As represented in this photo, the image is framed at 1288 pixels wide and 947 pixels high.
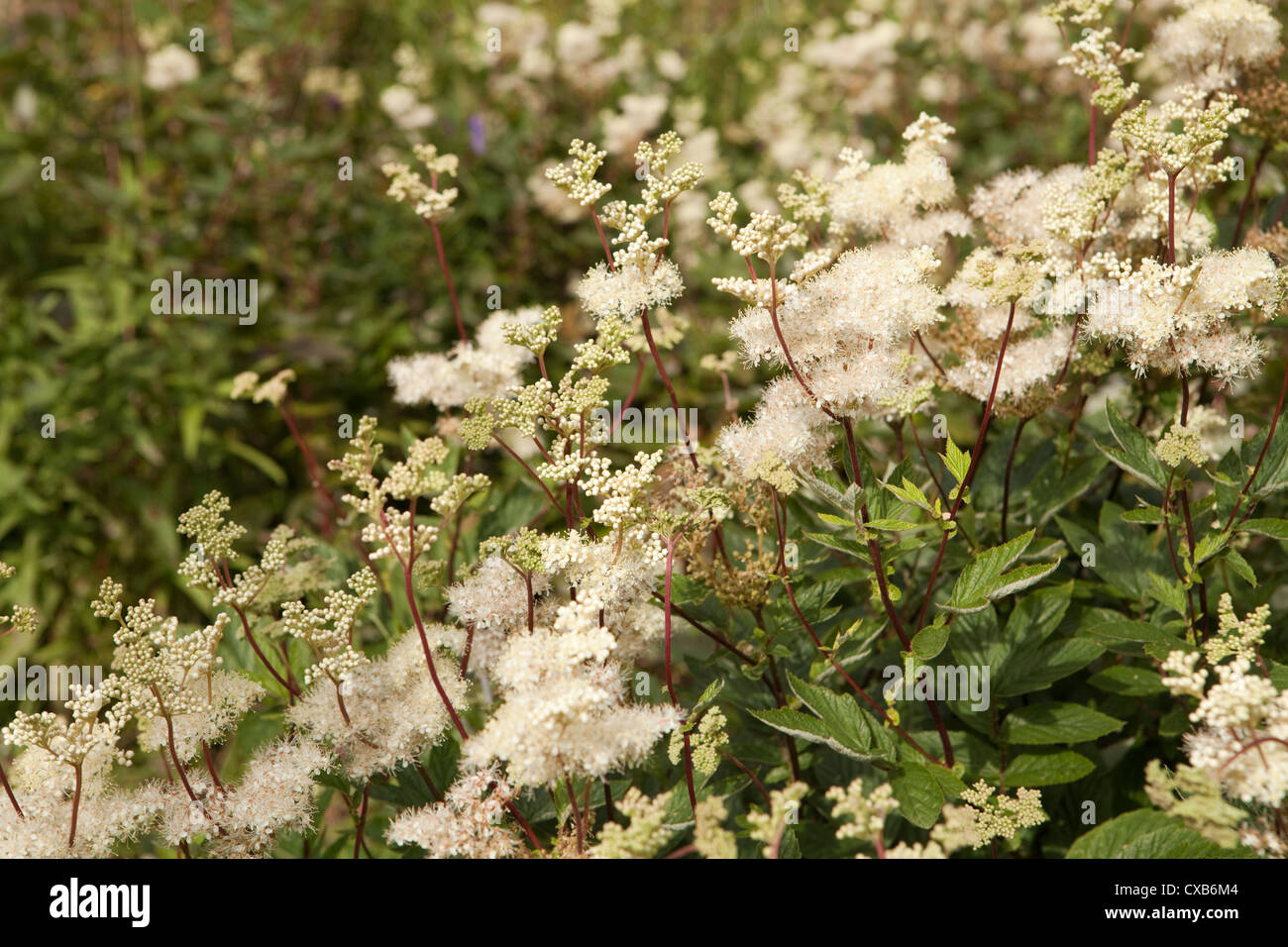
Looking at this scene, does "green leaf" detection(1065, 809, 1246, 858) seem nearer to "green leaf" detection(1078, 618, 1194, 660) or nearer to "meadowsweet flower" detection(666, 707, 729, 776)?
"green leaf" detection(1078, 618, 1194, 660)

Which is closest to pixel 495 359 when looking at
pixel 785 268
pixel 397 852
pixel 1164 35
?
pixel 397 852

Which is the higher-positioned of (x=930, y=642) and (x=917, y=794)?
(x=930, y=642)

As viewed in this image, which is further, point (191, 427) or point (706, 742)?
point (191, 427)

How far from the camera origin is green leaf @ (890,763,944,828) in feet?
4.54

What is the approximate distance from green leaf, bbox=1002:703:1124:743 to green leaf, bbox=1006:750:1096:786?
1.0 inches

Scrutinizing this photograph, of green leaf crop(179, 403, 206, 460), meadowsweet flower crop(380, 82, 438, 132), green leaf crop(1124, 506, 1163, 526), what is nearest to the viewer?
green leaf crop(1124, 506, 1163, 526)

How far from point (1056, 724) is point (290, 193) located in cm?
342

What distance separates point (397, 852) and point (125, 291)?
8.53ft

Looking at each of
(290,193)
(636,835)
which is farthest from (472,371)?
(290,193)

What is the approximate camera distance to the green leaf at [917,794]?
4.54 feet

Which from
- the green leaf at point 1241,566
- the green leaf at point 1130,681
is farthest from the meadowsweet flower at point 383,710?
the green leaf at point 1241,566

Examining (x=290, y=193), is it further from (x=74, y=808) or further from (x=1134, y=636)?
(x=1134, y=636)

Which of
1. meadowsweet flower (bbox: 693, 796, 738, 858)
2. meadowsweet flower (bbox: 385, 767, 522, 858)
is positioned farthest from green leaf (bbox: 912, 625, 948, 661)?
meadowsweet flower (bbox: 385, 767, 522, 858)

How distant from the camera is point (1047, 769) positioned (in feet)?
5.01
